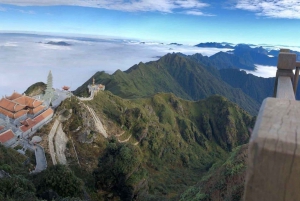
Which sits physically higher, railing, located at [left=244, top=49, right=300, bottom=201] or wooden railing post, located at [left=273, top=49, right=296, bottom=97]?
wooden railing post, located at [left=273, top=49, right=296, bottom=97]

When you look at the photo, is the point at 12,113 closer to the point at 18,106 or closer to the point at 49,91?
the point at 18,106

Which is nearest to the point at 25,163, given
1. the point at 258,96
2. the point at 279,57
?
the point at 279,57

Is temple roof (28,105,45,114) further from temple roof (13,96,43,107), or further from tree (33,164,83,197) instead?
tree (33,164,83,197)

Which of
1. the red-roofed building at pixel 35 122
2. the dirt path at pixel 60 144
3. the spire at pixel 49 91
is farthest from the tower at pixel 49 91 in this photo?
the dirt path at pixel 60 144

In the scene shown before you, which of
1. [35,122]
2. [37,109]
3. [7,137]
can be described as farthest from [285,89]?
[37,109]

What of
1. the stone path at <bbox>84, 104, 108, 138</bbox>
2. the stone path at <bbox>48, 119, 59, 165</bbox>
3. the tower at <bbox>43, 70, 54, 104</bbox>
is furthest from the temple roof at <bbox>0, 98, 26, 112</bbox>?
the stone path at <bbox>84, 104, 108, 138</bbox>

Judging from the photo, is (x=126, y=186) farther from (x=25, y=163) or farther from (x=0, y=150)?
(x=0, y=150)

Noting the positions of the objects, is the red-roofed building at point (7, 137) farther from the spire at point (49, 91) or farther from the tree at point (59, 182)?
the spire at point (49, 91)
